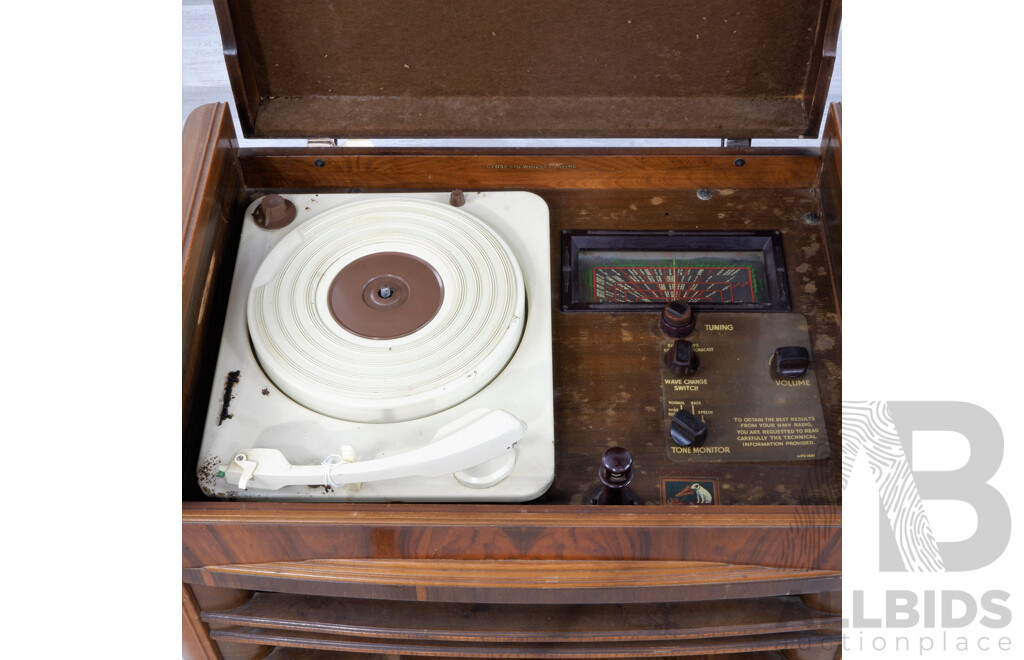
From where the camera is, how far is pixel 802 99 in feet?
6.07

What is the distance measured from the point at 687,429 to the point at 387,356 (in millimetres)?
478

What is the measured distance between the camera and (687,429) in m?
1.45

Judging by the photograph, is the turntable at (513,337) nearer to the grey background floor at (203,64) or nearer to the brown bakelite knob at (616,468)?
the brown bakelite knob at (616,468)

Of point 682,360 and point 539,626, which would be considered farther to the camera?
point 682,360

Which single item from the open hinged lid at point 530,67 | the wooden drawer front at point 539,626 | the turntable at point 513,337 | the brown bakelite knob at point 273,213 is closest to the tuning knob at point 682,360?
the turntable at point 513,337

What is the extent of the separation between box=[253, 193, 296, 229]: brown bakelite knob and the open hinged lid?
19cm

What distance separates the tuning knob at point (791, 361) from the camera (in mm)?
1530

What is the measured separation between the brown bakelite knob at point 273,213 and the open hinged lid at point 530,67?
19 cm

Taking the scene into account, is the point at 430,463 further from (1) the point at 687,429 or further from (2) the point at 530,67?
(2) the point at 530,67

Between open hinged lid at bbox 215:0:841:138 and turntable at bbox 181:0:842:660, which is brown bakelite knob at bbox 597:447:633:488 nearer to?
turntable at bbox 181:0:842:660

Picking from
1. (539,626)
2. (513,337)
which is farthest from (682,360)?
(539,626)

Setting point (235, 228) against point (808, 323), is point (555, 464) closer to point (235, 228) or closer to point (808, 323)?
point (808, 323)

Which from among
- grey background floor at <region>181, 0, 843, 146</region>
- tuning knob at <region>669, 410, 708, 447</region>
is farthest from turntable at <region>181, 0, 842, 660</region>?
grey background floor at <region>181, 0, 843, 146</region>

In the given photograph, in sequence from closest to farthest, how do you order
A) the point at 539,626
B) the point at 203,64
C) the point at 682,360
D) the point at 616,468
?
the point at 616,468 < the point at 539,626 < the point at 682,360 < the point at 203,64
